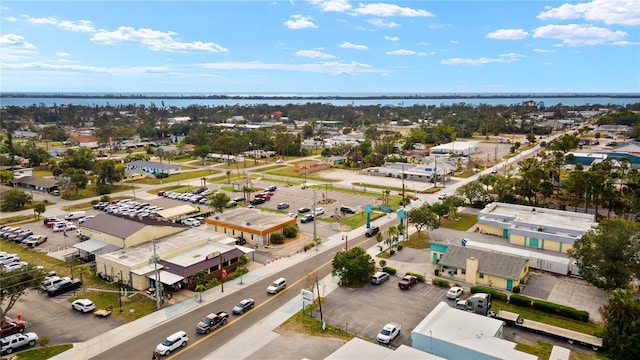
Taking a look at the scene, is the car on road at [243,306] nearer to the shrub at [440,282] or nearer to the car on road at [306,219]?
the shrub at [440,282]

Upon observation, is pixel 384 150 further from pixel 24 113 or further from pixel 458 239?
pixel 24 113

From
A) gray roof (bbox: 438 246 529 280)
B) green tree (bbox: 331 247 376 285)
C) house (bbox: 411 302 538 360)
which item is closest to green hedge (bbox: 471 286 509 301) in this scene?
gray roof (bbox: 438 246 529 280)

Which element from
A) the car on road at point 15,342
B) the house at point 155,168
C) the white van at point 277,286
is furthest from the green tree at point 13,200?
the white van at point 277,286

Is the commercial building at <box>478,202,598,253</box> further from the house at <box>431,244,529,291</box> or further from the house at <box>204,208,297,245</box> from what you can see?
the house at <box>204,208,297,245</box>

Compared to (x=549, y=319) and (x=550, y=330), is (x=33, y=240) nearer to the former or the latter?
(x=550, y=330)

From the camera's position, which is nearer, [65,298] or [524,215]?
[65,298]

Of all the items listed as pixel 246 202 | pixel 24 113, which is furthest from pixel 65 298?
pixel 24 113
